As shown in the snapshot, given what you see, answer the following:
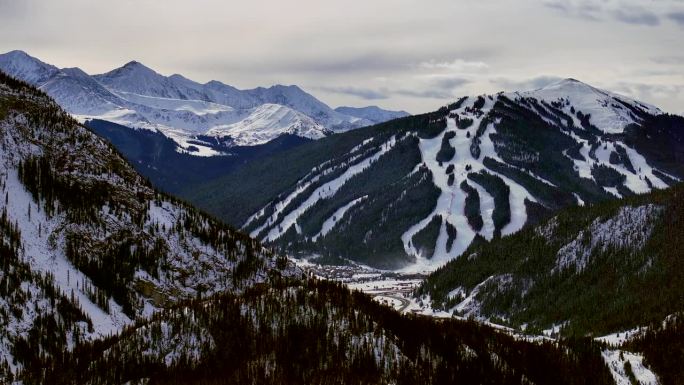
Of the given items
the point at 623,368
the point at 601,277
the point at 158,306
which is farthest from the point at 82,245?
the point at 601,277

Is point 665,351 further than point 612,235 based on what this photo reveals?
No

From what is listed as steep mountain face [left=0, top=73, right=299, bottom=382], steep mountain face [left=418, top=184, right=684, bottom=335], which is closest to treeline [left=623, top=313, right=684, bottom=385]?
steep mountain face [left=0, top=73, right=299, bottom=382]

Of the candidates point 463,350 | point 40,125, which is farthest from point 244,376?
point 40,125

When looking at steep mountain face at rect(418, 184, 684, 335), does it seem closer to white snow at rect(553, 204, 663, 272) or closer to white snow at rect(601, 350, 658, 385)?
white snow at rect(553, 204, 663, 272)

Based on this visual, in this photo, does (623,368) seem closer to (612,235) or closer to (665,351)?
(665,351)

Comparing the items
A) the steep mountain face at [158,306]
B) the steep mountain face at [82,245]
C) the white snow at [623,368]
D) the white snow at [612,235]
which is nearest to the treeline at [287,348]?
the steep mountain face at [158,306]

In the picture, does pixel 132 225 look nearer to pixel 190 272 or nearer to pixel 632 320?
pixel 190 272
